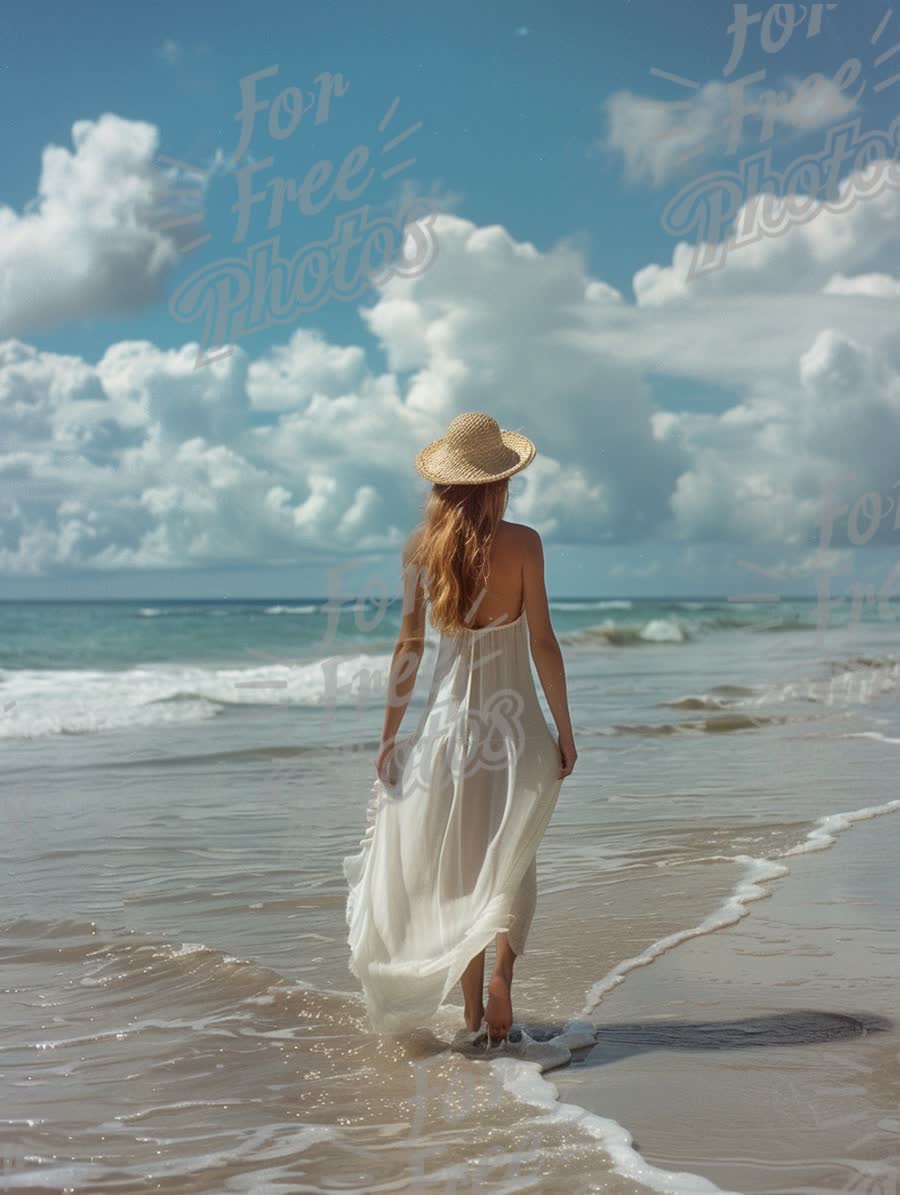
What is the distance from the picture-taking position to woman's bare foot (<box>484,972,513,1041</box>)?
12.6 feet

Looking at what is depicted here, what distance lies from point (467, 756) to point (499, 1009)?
78 centimetres

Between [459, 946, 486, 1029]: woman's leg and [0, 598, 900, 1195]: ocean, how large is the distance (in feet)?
0.55

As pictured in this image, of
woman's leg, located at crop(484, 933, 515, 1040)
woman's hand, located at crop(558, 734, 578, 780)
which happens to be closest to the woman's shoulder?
woman's hand, located at crop(558, 734, 578, 780)

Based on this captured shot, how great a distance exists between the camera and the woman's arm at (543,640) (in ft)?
12.8

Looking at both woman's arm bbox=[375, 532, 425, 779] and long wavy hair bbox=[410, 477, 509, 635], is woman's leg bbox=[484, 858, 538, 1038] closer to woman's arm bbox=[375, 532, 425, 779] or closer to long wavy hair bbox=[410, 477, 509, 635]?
woman's arm bbox=[375, 532, 425, 779]

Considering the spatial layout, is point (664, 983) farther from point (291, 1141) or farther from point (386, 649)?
point (386, 649)

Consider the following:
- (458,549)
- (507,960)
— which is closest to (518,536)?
(458,549)

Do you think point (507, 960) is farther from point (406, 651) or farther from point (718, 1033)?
point (406, 651)

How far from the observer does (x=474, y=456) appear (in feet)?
12.9

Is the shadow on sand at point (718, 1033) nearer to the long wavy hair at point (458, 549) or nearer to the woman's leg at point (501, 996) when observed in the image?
the woman's leg at point (501, 996)

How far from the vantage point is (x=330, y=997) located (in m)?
4.47

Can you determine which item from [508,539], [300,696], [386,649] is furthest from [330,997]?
[386,649]

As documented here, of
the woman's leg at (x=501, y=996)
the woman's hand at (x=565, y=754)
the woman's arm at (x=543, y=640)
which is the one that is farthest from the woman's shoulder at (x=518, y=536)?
the woman's leg at (x=501, y=996)

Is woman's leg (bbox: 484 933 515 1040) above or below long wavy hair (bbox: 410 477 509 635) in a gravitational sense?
below
